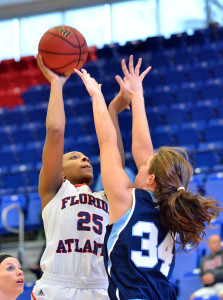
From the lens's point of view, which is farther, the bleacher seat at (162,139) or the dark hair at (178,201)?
the bleacher seat at (162,139)

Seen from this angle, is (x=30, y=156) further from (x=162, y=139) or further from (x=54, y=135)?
(x=54, y=135)

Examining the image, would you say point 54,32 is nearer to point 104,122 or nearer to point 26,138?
point 104,122

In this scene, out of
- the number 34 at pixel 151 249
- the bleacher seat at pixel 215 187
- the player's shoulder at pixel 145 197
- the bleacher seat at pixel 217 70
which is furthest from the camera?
the bleacher seat at pixel 217 70

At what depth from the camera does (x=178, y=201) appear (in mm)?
2012

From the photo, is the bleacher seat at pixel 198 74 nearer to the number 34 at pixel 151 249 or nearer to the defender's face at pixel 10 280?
the defender's face at pixel 10 280

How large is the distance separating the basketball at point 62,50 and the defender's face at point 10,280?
1.25m

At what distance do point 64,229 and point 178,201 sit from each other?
0.82 meters

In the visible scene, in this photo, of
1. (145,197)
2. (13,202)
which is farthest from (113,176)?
(13,202)

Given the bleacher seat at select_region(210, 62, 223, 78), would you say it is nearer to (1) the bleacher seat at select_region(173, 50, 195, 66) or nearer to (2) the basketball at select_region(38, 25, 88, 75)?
(1) the bleacher seat at select_region(173, 50, 195, 66)

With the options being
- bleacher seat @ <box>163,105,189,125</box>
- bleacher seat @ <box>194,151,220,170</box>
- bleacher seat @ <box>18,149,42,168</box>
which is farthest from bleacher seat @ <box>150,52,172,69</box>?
bleacher seat @ <box>194,151,220,170</box>

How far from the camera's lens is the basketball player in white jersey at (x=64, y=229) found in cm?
253

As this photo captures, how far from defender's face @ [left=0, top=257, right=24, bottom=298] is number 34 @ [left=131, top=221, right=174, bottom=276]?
4.05 feet

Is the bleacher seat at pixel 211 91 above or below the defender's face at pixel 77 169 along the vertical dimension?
above

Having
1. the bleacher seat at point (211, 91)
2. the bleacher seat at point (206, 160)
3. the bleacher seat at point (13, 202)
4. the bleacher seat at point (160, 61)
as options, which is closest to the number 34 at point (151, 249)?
the bleacher seat at point (13, 202)
